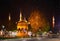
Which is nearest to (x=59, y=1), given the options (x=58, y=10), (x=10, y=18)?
(x=58, y=10)

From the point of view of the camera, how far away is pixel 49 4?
711cm

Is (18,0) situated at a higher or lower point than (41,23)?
higher

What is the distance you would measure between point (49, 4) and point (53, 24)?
35.5 inches

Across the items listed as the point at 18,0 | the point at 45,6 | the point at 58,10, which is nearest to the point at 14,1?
the point at 18,0

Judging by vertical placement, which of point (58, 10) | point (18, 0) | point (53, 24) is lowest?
point (53, 24)

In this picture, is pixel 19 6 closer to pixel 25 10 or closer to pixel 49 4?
pixel 25 10

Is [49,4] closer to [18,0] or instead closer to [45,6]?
[45,6]

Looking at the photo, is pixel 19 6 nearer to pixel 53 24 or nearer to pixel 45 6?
pixel 45 6

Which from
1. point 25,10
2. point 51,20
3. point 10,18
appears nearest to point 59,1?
point 51,20

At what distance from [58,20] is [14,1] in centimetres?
199

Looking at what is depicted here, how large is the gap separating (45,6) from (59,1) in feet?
2.03

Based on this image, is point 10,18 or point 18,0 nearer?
point 10,18

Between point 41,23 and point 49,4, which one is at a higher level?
point 49,4

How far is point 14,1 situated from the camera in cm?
701
